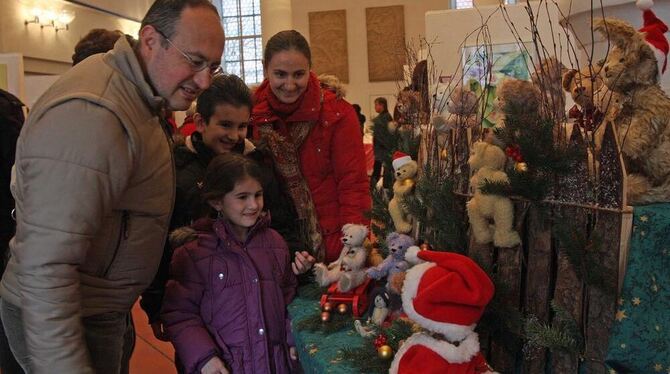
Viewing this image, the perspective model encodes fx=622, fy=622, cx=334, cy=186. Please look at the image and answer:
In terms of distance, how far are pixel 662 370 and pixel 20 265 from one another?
4.56 ft

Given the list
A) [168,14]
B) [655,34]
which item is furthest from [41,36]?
[655,34]

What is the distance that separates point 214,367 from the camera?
195 centimetres

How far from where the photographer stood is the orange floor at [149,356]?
4059mm

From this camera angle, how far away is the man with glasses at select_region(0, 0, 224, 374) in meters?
1.24

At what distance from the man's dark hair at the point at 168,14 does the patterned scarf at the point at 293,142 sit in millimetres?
990

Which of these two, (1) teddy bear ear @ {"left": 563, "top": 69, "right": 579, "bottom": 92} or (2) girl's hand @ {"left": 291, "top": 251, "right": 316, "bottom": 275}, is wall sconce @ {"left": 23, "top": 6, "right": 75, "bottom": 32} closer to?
(2) girl's hand @ {"left": 291, "top": 251, "right": 316, "bottom": 275}

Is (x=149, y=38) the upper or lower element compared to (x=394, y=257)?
upper

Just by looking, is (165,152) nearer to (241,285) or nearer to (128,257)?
(128,257)

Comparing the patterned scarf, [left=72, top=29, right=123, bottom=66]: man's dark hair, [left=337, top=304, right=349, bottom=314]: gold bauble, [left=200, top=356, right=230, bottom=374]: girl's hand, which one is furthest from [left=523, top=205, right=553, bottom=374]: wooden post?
[left=72, top=29, right=123, bottom=66]: man's dark hair

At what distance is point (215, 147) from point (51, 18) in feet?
31.5

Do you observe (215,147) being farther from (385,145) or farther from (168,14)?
(168,14)

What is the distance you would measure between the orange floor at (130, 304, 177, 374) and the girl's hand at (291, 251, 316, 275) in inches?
88.9

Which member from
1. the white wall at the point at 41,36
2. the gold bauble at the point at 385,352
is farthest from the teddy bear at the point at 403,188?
the white wall at the point at 41,36

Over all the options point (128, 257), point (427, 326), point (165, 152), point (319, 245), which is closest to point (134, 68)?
point (165, 152)
